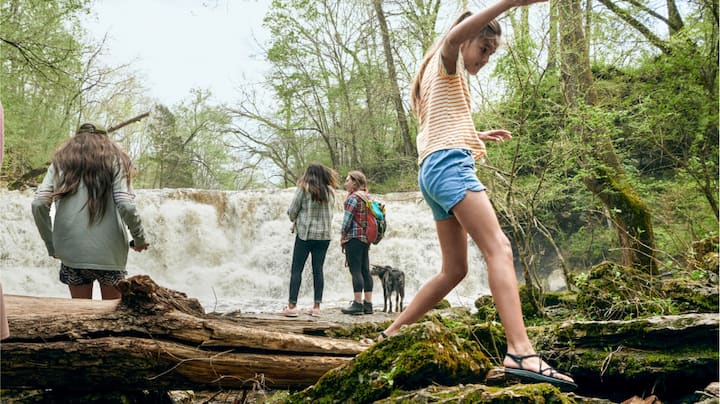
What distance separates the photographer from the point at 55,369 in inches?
108

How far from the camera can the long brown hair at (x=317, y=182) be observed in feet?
24.1

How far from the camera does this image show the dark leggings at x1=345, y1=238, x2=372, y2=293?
24.9 feet

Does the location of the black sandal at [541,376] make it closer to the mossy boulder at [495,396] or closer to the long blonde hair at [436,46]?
the mossy boulder at [495,396]

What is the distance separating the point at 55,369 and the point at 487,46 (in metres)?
2.70

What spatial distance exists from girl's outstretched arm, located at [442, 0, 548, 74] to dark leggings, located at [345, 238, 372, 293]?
5119 mm

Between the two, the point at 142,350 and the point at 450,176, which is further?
the point at 142,350

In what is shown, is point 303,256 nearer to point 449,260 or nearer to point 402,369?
point 449,260

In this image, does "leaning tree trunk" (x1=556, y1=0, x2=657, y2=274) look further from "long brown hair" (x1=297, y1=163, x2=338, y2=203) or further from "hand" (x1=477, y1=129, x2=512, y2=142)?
"hand" (x1=477, y1=129, x2=512, y2=142)

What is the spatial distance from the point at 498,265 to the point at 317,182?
5.09m

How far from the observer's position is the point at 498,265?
8.16 ft

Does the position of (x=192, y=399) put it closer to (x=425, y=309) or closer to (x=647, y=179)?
(x=425, y=309)

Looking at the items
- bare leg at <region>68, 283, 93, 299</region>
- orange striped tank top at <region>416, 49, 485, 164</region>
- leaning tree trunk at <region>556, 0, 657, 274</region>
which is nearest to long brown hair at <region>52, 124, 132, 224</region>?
bare leg at <region>68, 283, 93, 299</region>

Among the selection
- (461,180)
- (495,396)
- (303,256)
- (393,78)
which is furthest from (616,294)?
(393,78)

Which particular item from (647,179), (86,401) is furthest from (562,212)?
(86,401)
